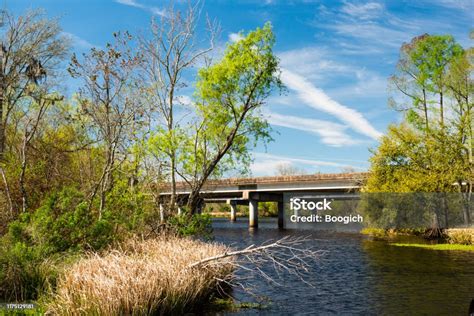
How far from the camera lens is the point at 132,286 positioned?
445 inches

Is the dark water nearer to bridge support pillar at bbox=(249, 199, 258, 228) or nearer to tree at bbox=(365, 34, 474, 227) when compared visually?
tree at bbox=(365, 34, 474, 227)

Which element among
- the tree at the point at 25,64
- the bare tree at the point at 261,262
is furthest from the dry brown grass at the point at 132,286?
the tree at the point at 25,64

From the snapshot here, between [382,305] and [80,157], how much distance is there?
16966 mm

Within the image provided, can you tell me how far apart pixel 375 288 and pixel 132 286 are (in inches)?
421

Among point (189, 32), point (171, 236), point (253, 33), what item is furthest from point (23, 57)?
point (171, 236)

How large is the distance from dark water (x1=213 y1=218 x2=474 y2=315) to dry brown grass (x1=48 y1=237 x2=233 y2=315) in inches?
81.1

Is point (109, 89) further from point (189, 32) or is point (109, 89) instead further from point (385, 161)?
point (385, 161)

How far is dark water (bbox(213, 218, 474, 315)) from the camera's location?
1476cm

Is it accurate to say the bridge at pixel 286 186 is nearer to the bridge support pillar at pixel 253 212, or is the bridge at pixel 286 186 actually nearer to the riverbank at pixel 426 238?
the bridge support pillar at pixel 253 212

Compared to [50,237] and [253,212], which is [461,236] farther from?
[253,212]

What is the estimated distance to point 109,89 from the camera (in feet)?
67.4

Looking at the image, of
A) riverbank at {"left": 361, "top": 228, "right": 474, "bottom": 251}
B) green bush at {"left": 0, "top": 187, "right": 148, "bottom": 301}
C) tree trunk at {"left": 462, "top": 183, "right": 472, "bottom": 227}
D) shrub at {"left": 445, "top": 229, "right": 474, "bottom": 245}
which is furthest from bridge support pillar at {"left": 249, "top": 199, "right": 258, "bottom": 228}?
green bush at {"left": 0, "top": 187, "right": 148, "bottom": 301}

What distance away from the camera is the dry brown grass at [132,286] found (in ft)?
35.9

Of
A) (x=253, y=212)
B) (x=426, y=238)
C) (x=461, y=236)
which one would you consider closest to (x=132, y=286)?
(x=461, y=236)
